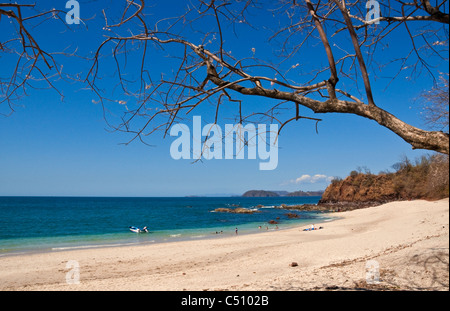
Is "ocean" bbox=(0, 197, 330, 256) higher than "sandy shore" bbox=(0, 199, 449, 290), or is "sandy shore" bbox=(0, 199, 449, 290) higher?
"sandy shore" bbox=(0, 199, 449, 290)

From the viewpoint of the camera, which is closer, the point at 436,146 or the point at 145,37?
the point at 436,146

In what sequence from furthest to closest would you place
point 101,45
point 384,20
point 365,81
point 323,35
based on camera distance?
1. point 384,20
2. point 101,45
3. point 323,35
4. point 365,81

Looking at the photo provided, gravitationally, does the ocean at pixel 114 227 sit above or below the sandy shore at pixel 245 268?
below

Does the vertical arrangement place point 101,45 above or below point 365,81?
above

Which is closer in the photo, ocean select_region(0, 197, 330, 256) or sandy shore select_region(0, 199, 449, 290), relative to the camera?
sandy shore select_region(0, 199, 449, 290)

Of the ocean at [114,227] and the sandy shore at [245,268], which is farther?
the ocean at [114,227]

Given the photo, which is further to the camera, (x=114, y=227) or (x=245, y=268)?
(x=114, y=227)

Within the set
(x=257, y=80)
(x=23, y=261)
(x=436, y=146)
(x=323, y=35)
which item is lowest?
(x=23, y=261)

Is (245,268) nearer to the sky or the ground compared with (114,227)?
nearer to the sky

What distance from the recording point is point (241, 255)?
14398 mm
